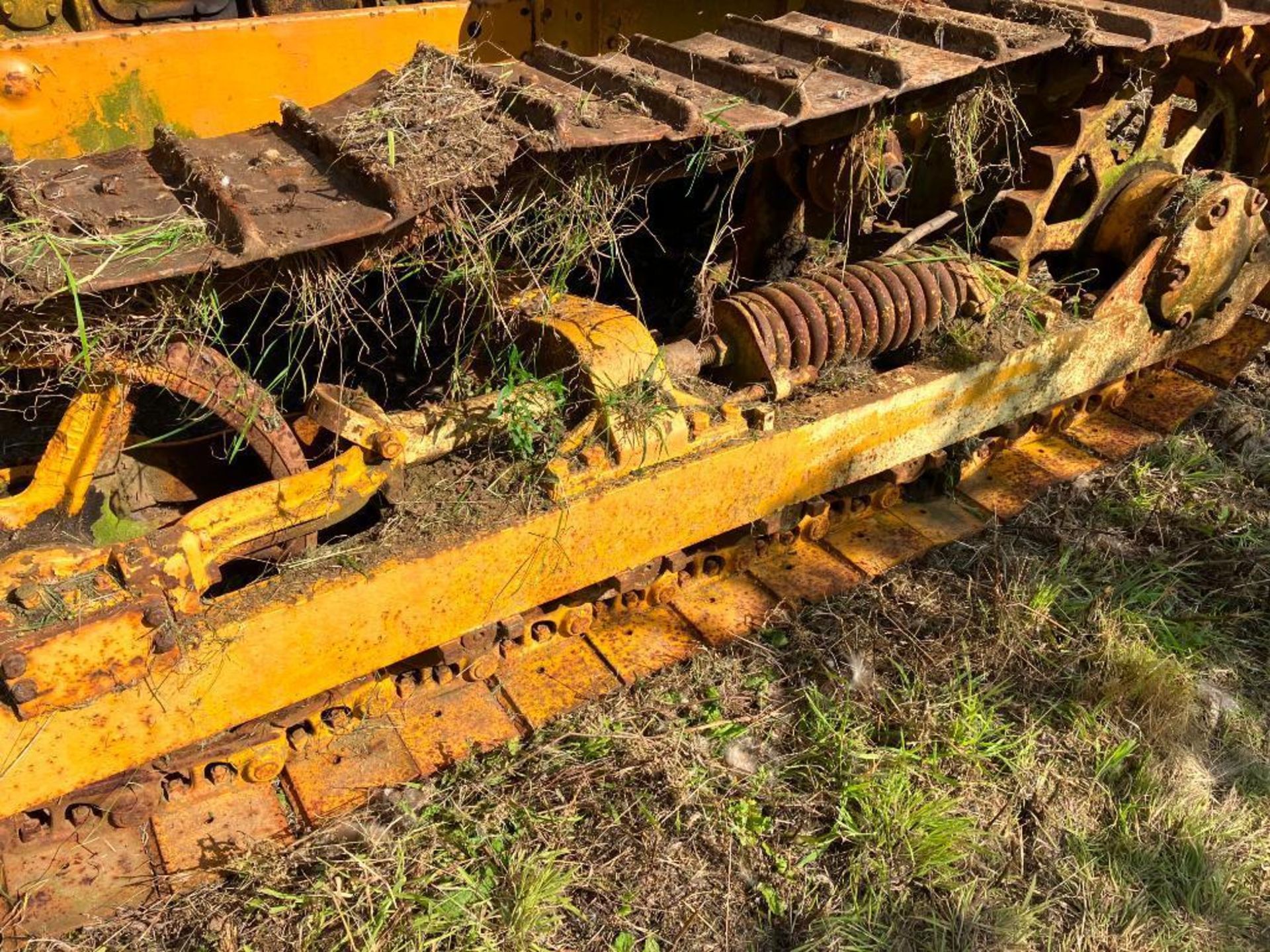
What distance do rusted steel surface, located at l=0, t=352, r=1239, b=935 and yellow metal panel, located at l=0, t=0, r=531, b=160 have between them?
1.53m

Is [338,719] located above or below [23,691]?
below

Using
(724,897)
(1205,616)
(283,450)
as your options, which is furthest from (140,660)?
(1205,616)

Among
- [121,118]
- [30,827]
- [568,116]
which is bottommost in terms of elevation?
[30,827]

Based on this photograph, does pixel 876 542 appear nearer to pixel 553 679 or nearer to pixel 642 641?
pixel 642 641

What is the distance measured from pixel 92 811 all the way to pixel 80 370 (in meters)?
1.03

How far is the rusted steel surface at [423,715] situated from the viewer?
250 cm

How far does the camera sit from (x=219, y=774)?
2.68 meters

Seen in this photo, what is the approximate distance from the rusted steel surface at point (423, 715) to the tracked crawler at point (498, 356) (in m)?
0.01

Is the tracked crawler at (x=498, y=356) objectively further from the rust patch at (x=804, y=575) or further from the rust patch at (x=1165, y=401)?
the rust patch at (x=1165, y=401)

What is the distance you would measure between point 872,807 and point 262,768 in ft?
4.81

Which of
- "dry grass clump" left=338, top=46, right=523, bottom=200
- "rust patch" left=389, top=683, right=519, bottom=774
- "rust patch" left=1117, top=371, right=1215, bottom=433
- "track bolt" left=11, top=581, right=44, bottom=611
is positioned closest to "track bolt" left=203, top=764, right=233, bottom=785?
"rust patch" left=389, top=683, right=519, bottom=774

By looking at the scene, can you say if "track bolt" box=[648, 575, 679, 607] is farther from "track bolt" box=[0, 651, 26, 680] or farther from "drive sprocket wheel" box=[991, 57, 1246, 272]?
"track bolt" box=[0, 651, 26, 680]

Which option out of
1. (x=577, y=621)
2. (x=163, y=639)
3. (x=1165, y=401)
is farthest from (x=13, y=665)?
(x=1165, y=401)

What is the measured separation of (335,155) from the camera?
94.7 inches
